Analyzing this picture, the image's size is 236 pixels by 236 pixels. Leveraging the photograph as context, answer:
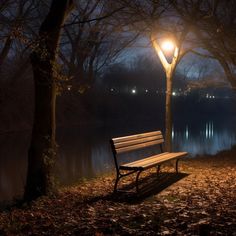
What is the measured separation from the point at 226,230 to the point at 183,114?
70719 mm

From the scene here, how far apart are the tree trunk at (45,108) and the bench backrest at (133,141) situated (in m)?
1.28

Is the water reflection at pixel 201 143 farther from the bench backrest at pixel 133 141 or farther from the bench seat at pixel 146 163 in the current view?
the bench seat at pixel 146 163

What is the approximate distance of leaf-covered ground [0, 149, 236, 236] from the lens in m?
5.55

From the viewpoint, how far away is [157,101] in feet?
228

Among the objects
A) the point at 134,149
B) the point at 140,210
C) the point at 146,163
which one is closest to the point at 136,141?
the point at 134,149

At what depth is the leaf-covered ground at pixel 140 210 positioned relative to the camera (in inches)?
219

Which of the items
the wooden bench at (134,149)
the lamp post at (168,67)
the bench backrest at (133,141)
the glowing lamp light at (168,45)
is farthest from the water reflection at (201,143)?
the wooden bench at (134,149)

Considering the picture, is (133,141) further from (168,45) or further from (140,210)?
(168,45)

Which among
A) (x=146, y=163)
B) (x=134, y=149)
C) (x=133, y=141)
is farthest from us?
(x=134, y=149)

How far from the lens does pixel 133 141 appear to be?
9.57 metres

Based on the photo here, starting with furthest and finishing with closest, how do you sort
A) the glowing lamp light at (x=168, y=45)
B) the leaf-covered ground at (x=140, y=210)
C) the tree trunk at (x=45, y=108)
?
the glowing lamp light at (x=168, y=45) → the tree trunk at (x=45, y=108) → the leaf-covered ground at (x=140, y=210)

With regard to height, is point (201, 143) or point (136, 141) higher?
point (136, 141)

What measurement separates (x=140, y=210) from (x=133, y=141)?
292 centimetres

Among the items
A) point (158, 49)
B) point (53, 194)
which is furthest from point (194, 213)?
point (158, 49)
